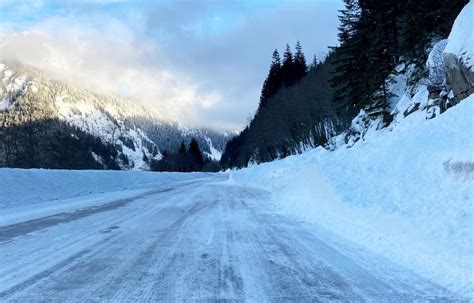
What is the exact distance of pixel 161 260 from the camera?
6.31m

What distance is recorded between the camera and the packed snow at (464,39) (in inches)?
517

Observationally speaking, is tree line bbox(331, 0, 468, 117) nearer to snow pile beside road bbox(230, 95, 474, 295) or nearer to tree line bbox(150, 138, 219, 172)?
snow pile beside road bbox(230, 95, 474, 295)

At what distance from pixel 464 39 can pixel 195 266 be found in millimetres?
12629

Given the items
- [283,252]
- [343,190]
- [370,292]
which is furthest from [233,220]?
[370,292]

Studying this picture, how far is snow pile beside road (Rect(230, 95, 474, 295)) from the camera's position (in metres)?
5.96

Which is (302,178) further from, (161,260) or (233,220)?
(161,260)

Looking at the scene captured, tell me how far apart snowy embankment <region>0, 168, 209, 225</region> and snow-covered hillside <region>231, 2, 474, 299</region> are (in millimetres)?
8693

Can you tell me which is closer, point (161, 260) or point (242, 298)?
point (242, 298)

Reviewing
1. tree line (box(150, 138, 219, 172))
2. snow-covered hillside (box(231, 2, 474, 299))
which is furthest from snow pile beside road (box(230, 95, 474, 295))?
tree line (box(150, 138, 219, 172))

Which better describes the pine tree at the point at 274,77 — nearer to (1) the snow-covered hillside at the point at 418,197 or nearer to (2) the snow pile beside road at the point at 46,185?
(2) the snow pile beside road at the point at 46,185

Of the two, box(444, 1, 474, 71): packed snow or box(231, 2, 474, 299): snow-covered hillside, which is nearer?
box(231, 2, 474, 299): snow-covered hillside

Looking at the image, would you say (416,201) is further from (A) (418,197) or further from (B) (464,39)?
(B) (464,39)

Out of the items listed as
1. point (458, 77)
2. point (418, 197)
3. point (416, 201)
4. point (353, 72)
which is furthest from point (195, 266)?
point (353, 72)

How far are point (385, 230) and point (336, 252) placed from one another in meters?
1.41
